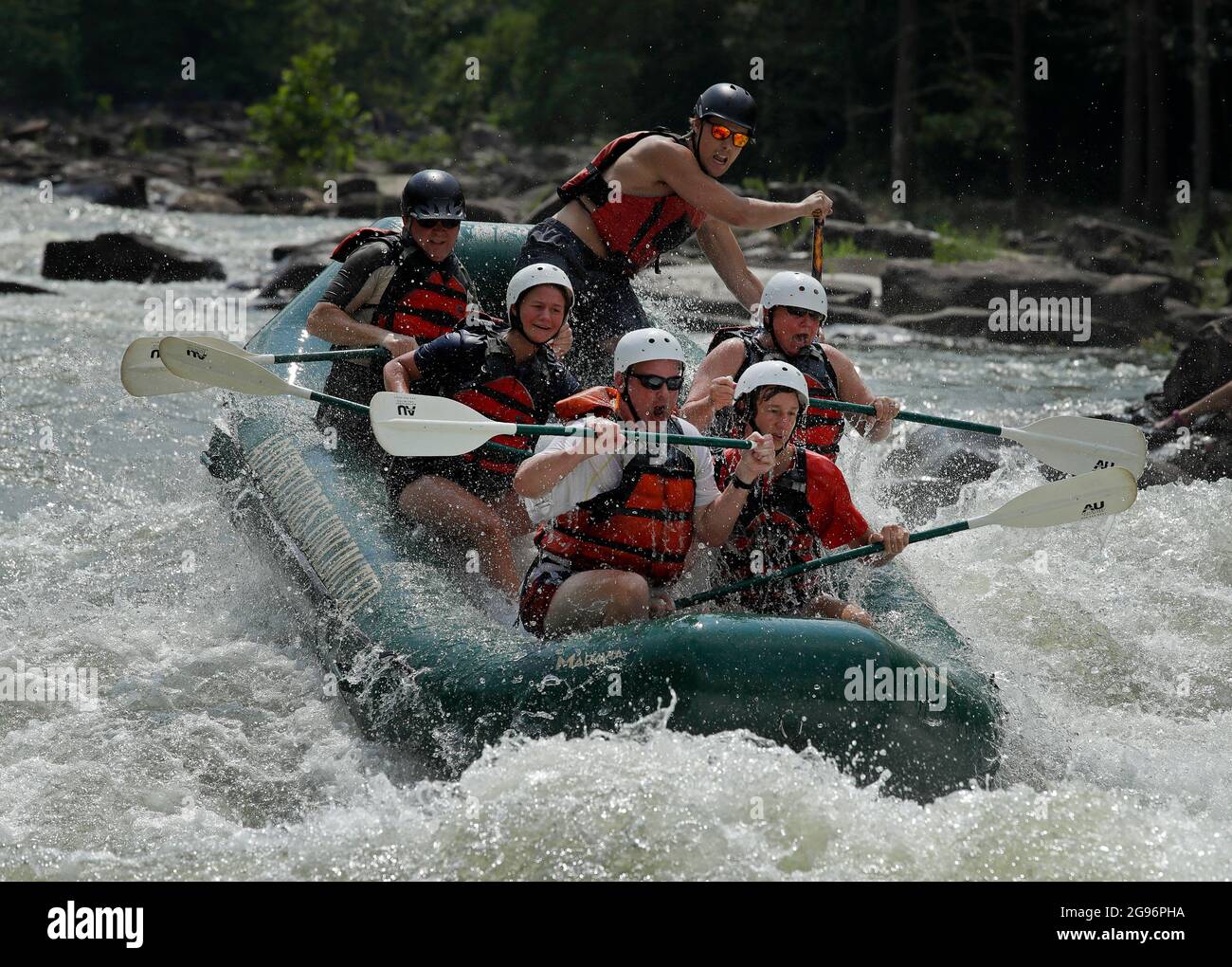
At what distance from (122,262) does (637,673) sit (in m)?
11.4

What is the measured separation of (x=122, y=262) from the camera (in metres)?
13.8

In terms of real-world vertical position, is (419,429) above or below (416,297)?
below

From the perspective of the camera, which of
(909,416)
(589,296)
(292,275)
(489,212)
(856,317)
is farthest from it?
(489,212)

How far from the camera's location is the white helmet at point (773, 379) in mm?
3893

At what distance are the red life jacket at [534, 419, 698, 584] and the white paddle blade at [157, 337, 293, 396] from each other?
1.36 m

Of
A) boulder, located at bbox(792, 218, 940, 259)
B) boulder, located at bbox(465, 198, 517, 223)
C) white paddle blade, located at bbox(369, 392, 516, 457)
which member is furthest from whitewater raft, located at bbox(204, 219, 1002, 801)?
boulder, located at bbox(465, 198, 517, 223)

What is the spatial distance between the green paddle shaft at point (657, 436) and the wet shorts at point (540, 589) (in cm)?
34

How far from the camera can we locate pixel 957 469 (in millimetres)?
7223

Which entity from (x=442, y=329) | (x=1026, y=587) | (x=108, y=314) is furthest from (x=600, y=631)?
(x=108, y=314)

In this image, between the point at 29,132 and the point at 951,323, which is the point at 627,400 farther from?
the point at 29,132

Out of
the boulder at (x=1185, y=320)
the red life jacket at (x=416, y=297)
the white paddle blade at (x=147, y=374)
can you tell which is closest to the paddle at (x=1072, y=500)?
the red life jacket at (x=416, y=297)

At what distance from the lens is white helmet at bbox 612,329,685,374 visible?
3.89 metres

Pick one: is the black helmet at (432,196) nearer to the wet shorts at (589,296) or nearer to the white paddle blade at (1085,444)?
the wet shorts at (589,296)

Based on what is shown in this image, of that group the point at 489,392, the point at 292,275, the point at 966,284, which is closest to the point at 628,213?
Answer: the point at 489,392
